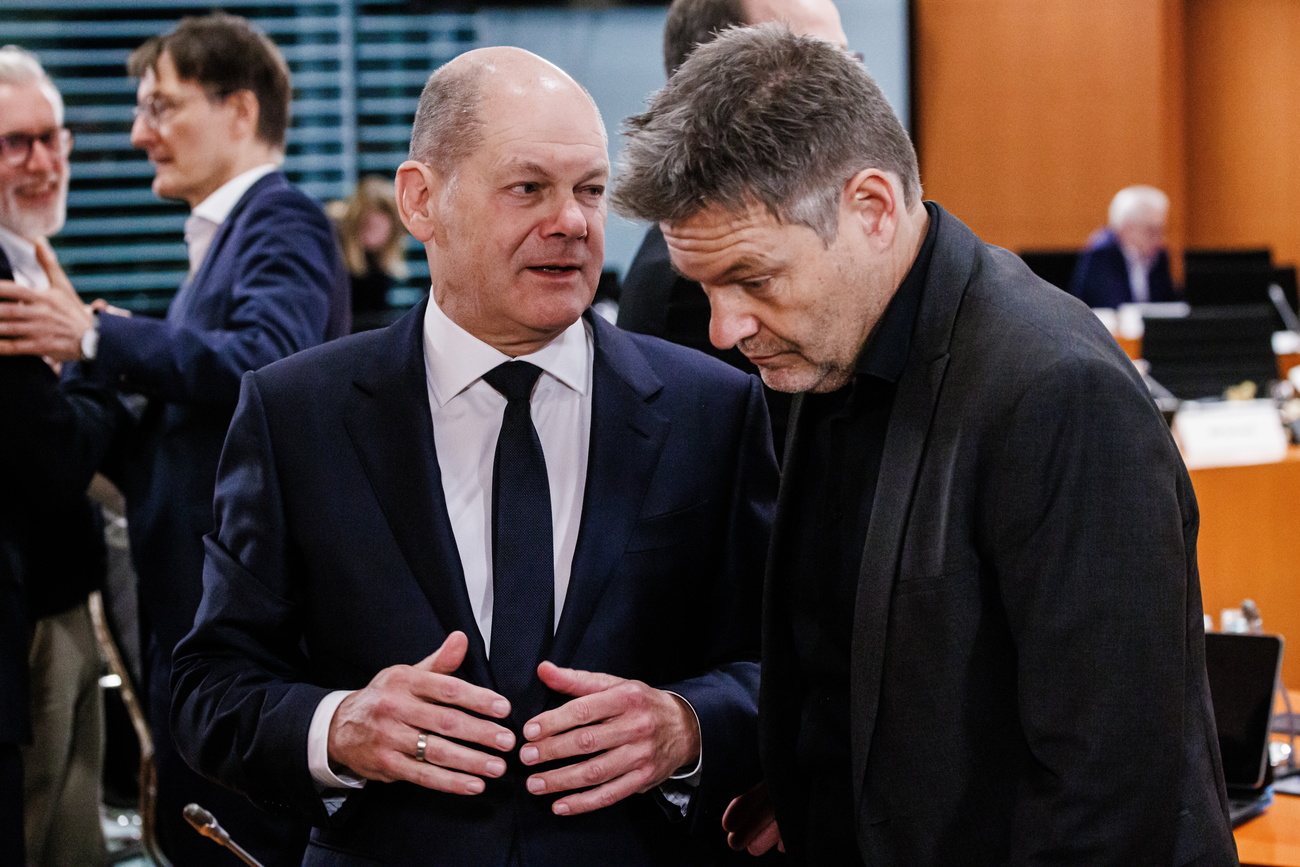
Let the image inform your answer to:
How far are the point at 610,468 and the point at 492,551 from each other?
17cm

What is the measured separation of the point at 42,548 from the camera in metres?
2.68

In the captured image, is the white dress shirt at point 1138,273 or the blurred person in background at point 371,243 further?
the white dress shirt at point 1138,273

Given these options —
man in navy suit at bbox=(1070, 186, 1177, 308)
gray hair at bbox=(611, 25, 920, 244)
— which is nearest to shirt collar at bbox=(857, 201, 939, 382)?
gray hair at bbox=(611, 25, 920, 244)

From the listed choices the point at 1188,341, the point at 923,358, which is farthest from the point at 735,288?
the point at 1188,341

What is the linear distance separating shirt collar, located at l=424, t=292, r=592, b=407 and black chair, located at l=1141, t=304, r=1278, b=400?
3.85 meters

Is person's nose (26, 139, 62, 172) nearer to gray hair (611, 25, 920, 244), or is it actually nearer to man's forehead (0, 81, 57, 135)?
man's forehead (0, 81, 57, 135)

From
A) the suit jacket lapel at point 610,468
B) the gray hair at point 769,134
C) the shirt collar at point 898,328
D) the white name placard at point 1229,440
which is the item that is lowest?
the white name placard at point 1229,440

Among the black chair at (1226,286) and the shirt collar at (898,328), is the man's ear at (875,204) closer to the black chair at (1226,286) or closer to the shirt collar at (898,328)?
the shirt collar at (898,328)

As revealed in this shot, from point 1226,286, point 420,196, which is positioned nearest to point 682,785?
point 420,196

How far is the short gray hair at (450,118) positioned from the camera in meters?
1.62

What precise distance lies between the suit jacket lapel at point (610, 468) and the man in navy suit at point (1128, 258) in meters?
6.85

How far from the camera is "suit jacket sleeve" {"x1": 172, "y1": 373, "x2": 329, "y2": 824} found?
5.00ft

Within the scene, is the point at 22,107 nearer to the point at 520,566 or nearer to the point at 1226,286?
the point at 520,566

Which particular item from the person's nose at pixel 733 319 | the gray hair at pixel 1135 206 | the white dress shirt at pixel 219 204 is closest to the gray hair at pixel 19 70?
the white dress shirt at pixel 219 204
